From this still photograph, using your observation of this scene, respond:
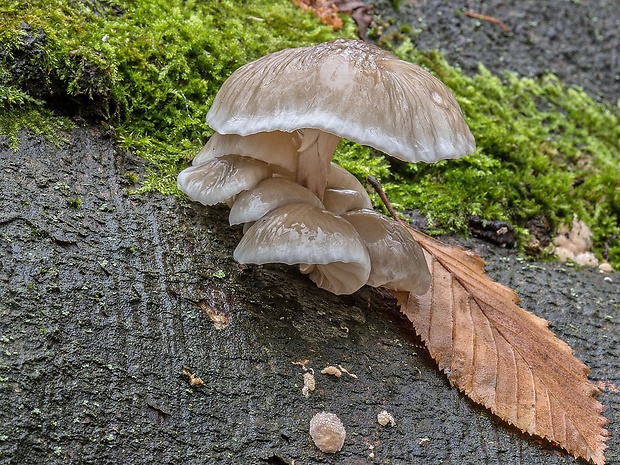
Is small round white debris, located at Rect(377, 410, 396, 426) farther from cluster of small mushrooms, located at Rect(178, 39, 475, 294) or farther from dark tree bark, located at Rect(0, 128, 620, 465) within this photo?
cluster of small mushrooms, located at Rect(178, 39, 475, 294)

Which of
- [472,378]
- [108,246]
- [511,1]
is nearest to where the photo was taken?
[108,246]

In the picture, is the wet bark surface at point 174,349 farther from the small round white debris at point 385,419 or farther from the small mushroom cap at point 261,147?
the small mushroom cap at point 261,147

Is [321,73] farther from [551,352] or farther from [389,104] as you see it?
[551,352]

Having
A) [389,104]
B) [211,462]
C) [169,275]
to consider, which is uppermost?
[389,104]

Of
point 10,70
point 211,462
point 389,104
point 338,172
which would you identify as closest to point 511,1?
point 338,172

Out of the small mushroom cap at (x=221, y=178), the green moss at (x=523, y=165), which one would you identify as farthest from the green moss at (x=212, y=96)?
the small mushroom cap at (x=221, y=178)
